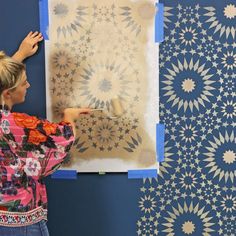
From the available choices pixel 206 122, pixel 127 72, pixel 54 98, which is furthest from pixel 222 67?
pixel 54 98

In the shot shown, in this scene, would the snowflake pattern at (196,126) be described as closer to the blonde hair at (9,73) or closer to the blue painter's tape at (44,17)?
the blue painter's tape at (44,17)

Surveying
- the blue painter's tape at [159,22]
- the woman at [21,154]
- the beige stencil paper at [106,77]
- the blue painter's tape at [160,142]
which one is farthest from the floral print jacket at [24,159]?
the blue painter's tape at [159,22]

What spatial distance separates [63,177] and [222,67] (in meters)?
0.74

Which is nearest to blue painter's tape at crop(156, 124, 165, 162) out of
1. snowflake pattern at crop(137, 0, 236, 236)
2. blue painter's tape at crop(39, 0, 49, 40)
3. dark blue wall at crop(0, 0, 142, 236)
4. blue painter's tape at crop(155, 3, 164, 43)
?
snowflake pattern at crop(137, 0, 236, 236)

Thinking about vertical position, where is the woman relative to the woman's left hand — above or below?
below

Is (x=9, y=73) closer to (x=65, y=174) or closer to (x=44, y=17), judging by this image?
(x=44, y=17)

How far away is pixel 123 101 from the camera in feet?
4.91

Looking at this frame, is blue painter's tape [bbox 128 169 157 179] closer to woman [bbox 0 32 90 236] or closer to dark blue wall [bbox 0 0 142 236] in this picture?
dark blue wall [bbox 0 0 142 236]

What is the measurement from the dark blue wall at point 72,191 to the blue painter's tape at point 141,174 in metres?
0.02

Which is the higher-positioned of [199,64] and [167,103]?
[199,64]

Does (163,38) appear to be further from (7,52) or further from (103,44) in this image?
(7,52)

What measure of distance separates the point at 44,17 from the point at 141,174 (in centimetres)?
70

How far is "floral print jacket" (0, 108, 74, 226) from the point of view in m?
1.17

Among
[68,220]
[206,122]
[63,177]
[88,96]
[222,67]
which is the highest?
[222,67]
